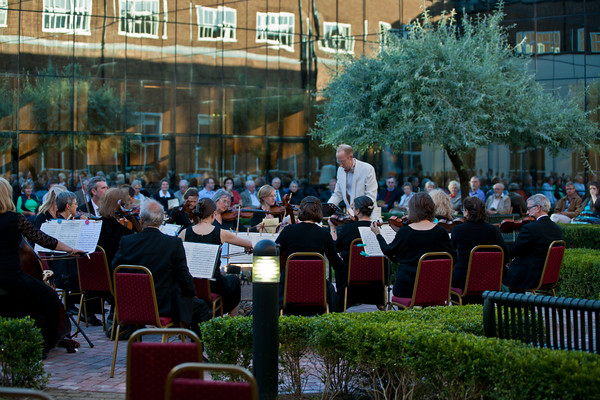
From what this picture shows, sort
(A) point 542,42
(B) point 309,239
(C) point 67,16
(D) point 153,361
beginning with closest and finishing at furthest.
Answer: (D) point 153,361 → (B) point 309,239 → (C) point 67,16 → (A) point 542,42

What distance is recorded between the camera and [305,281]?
667cm

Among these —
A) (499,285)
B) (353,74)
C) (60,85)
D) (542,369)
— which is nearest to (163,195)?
(353,74)

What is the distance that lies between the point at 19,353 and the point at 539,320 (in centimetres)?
353

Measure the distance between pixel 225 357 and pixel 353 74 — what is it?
15686mm

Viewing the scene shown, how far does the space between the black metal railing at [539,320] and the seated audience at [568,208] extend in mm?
10398

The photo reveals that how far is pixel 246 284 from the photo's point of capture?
10531mm

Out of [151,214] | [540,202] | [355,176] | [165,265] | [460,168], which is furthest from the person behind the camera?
[460,168]

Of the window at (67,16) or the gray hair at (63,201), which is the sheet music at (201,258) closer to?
the gray hair at (63,201)

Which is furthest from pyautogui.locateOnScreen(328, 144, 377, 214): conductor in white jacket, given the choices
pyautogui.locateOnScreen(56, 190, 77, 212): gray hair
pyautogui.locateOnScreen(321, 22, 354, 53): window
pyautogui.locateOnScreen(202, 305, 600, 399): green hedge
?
pyautogui.locateOnScreen(321, 22, 354, 53): window

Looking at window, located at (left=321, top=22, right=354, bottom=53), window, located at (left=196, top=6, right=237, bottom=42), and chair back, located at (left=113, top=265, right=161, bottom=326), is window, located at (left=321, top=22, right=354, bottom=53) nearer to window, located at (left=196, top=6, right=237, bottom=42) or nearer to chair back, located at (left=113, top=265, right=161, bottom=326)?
window, located at (left=196, top=6, right=237, bottom=42)

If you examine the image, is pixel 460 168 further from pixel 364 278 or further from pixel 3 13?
pixel 3 13

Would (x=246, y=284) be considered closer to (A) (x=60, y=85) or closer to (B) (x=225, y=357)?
(B) (x=225, y=357)

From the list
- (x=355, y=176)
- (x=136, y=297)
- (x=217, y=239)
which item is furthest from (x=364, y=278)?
(x=136, y=297)

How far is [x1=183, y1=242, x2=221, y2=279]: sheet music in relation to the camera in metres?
6.61
